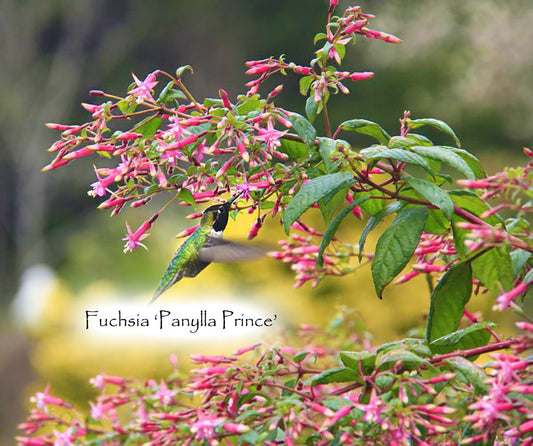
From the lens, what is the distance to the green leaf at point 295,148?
1.29m

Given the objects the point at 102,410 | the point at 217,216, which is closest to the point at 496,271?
the point at 217,216

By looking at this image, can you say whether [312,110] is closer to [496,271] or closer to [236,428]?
[496,271]

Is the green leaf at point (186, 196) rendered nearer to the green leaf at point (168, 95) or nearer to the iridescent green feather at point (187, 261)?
the green leaf at point (168, 95)

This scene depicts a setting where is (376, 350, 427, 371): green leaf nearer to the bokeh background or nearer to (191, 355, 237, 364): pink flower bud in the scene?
(191, 355, 237, 364): pink flower bud

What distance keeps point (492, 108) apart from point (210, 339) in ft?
24.4

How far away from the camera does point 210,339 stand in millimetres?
3609

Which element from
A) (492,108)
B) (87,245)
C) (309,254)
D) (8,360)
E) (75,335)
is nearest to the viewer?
(309,254)

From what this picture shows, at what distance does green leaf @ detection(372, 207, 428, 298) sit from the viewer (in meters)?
1.17

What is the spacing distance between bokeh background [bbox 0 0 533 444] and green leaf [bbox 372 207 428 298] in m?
2.79

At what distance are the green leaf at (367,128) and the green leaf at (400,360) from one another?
1.08 feet

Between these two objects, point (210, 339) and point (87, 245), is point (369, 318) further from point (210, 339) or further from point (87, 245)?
point (87, 245)

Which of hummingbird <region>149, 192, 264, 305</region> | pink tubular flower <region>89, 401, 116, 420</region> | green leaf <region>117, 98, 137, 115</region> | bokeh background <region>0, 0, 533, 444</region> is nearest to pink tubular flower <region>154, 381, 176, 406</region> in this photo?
pink tubular flower <region>89, 401, 116, 420</region>

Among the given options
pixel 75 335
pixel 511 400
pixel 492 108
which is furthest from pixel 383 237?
pixel 492 108

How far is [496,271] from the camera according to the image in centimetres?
119
